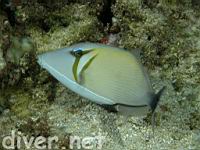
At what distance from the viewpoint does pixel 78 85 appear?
Answer: 2234 mm

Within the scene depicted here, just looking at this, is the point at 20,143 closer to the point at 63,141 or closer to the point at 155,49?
the point at 63,141

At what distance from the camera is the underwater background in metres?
3.01

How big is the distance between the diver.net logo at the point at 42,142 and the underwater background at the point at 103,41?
0.02m

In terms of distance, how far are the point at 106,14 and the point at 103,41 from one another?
25 cm

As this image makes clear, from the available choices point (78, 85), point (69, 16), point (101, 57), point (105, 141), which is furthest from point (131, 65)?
point (69, 16)

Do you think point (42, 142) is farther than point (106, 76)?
Yes

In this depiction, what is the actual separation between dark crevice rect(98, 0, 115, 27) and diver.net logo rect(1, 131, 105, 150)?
1081mm

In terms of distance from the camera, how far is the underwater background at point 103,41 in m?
3.01

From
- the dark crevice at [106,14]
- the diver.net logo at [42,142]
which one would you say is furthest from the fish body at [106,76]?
the dark crevice at [106,14]

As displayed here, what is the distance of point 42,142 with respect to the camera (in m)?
2.92

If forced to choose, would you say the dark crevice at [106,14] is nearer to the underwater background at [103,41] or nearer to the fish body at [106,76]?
the underwater background at [103,41]

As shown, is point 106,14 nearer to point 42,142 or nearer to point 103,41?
point 103,41

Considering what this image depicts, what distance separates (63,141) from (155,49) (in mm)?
1099

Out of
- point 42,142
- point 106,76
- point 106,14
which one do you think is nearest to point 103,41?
point 106,14
